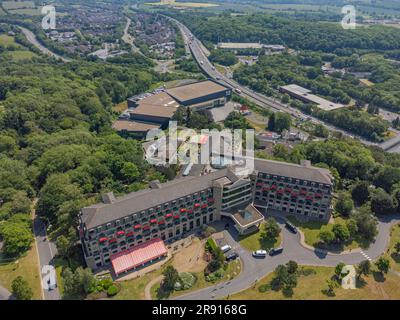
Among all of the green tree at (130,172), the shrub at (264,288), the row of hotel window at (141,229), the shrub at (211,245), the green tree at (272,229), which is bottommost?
the shrub at (264,288)

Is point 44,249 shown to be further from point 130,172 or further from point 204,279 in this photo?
point 204,279

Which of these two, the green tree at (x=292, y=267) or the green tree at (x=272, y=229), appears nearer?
the green tree at (x=292, y=267)

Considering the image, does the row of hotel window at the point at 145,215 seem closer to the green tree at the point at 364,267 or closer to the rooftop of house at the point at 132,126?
the green tree at the point at 364,267

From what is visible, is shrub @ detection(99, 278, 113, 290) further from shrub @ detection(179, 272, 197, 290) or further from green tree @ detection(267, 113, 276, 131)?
green tree @ detection(267, 113, 276, 131)

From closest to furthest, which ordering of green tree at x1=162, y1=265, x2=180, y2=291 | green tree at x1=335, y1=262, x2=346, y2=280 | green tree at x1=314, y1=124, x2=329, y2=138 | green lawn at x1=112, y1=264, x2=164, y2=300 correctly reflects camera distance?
green lawn at x1=112, y1=264, x2=164, y2=300 → green tree at x1=162, y1=265, x2=180, y2=291 → green tree at x1=335, y1=262, x2=346, y2=280 → green tree at x1=314, y1=124, x2=329, y2=138

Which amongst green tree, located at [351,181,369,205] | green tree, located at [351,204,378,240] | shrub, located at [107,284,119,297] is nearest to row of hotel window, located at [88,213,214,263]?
shrub, located at [107,284,119,297]

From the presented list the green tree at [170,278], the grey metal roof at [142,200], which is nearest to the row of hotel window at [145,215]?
the grey metal roof at [142,200]
